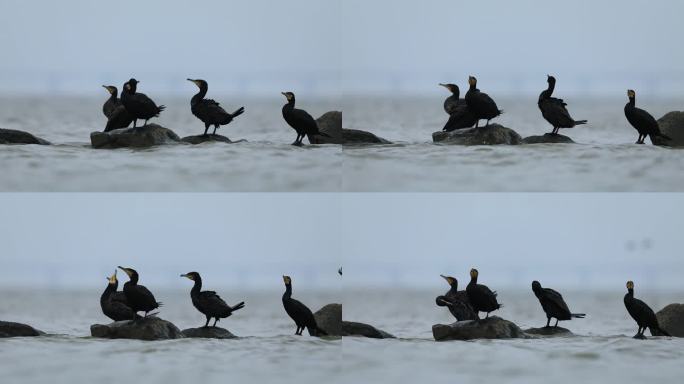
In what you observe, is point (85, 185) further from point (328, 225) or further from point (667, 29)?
point (667, 29)

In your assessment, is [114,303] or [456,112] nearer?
[114,303]

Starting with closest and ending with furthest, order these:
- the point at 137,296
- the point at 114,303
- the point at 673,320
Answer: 1. the point at 137,296
2. the point at 114,303
3. the point at 673,320

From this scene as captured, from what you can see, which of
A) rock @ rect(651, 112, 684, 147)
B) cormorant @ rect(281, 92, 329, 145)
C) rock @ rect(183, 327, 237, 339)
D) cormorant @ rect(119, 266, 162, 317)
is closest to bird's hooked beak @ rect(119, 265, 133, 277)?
cormorant @ rect(119, 266, 162, 317)

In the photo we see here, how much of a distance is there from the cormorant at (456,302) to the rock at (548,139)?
83 cm

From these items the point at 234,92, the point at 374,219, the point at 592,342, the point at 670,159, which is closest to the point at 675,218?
the point at 670,159

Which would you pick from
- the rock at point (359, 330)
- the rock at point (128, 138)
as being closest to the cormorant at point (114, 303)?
the rock at point (128, 138)

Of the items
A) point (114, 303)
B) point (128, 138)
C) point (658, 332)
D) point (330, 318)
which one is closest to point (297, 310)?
point (330, 318)

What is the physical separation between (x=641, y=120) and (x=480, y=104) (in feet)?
→ 2.74

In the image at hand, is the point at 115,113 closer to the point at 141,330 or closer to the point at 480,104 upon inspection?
the point at 141,330

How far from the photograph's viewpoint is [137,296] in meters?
5.29

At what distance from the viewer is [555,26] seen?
18.4ft

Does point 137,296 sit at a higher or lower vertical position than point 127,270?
lower

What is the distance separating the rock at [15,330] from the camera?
Answer: 5.46m

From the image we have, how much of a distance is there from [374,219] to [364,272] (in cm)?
28
